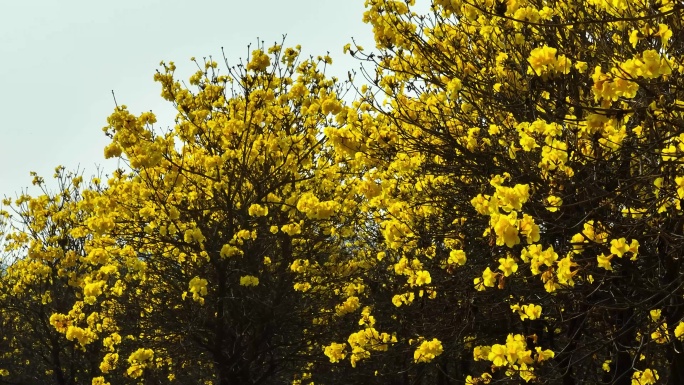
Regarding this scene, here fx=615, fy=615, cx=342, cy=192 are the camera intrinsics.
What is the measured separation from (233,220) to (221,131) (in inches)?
65.8

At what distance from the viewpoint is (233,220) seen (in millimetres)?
10398

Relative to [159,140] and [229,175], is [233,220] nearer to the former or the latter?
[229,175]

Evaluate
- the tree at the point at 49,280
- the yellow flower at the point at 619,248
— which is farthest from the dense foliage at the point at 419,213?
the tree at the point at 49,280

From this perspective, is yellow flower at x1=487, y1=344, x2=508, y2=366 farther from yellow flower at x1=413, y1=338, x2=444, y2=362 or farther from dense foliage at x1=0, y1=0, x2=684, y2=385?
yellow flower at x1=413, y1=338, x2=444, y2=362

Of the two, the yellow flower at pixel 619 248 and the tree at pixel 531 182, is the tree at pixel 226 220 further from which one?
the yellow flower at pixel 619 248

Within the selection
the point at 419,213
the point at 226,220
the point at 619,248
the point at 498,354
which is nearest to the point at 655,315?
the point at 498,354

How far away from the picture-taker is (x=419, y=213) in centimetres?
820

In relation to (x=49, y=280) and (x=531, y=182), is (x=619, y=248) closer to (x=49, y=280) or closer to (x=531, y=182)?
(x=531, y=182)

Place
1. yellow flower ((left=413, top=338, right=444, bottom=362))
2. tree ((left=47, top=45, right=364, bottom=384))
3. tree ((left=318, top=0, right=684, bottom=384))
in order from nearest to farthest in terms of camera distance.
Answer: tree ((left=318, top=0, right=684, bottom=384)) → yellow flower ((left=413, top=338, right=444, bottom=362)) → tree ((left=47, top=45, right=364, bottom=384))

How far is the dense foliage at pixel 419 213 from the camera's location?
490 centimetres

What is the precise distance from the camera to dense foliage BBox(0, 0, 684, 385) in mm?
4898

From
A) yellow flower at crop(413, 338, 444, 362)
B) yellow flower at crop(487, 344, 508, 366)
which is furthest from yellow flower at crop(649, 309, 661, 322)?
yellow flower at crop(413, 338, 444, 362)

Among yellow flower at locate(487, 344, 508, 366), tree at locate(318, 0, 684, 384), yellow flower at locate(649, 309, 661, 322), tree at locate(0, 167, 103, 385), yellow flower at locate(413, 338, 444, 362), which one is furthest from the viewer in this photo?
tree at locate(0, 167, 103, 385)

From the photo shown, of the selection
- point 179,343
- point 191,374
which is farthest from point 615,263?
point 191,374
